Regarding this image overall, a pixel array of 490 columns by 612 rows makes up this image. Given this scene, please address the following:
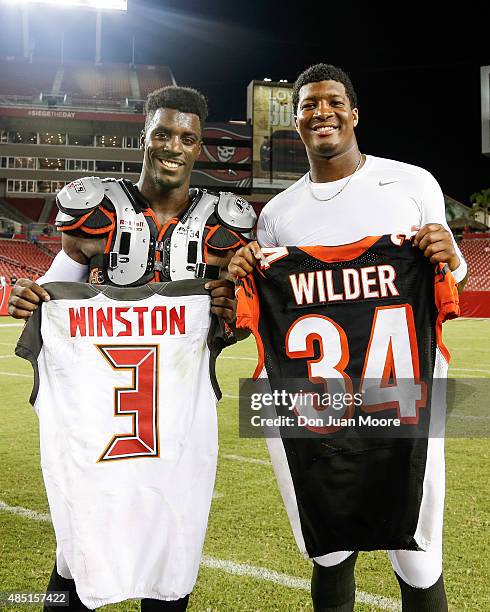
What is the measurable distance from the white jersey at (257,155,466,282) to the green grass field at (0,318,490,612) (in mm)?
1496

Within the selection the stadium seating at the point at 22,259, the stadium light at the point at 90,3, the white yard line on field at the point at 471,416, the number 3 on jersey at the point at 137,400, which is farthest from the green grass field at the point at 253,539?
the stadium light at the point at 90,3

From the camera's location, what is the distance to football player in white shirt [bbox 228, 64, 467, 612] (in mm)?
2008

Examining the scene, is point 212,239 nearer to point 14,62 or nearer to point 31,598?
point 31,598

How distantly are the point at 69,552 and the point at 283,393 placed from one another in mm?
915

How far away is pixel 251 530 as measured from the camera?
3.26m

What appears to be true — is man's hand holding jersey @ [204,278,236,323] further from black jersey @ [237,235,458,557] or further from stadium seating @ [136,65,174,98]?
stadium seating @ [136,65,174,98]

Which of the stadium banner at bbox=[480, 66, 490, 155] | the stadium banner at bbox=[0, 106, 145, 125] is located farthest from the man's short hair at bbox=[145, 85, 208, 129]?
the stadium banner at bbox=[0, 106, 145, 125]

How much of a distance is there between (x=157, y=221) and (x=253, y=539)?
1.77 metres

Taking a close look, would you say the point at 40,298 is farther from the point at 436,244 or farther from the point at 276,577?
the point at 276,577

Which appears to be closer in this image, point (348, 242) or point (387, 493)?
point (387, 493)

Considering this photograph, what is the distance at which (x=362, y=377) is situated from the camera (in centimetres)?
208

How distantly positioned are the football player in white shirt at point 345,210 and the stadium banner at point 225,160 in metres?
41.3

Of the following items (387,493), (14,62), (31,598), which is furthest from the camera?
(14,62)

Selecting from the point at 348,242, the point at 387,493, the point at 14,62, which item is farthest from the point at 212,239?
the point at 14,62
